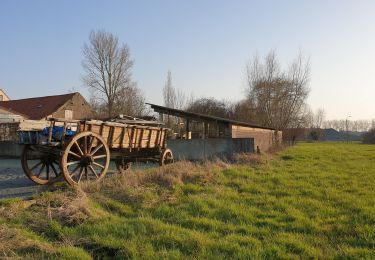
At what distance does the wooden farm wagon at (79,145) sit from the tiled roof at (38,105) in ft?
132

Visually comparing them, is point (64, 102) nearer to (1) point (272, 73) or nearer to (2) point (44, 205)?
(1) point (272, 73)

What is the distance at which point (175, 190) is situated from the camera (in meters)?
9.48

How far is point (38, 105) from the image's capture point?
52.9m

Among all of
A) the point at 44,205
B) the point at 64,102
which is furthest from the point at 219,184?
the point at 64,102

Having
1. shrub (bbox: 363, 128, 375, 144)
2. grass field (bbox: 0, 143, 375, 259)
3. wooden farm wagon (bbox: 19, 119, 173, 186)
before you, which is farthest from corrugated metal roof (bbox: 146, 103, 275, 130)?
shrub (bbox: 363, 128, 375, 144)

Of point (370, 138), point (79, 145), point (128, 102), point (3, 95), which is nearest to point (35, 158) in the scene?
point (79, 145)

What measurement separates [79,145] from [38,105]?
46.4 metres

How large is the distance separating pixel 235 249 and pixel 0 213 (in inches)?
168

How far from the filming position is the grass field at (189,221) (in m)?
5.39

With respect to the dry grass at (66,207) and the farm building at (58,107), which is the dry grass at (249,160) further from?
the farm building at (58,107)

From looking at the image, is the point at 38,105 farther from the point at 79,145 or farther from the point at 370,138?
the point at 370,138

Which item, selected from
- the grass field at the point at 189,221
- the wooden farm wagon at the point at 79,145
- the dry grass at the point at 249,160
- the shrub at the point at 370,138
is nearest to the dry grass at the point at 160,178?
the grass field at the point at 189,221

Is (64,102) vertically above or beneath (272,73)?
beneath

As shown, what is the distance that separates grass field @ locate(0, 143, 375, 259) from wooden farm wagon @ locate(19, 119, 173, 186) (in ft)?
2.74
